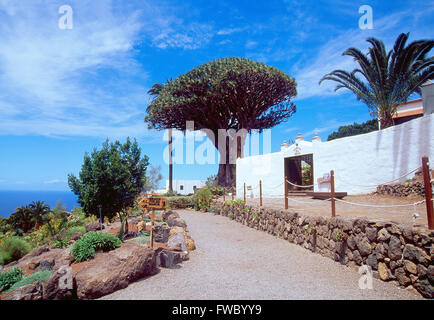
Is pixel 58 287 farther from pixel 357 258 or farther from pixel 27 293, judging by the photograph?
pixel 357 258

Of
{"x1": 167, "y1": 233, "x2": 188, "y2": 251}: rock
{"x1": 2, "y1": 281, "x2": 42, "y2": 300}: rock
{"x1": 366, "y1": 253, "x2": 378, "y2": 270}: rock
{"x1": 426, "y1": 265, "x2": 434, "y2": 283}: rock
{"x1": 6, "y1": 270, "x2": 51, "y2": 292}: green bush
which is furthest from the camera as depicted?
{"x1": 167, "y1": 233, "x2": 188, "y2": 251}: rock

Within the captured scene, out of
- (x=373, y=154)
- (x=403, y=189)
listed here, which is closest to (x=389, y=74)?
(x=373, y=154)

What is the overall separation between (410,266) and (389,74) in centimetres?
1158

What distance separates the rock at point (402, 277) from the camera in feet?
14.6

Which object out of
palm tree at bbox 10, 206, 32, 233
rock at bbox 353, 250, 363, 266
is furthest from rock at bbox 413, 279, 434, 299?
palm tree at bbox 10, 206, 32, 233

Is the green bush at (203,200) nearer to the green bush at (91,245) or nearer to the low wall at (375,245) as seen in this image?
the low wall at (375,245)

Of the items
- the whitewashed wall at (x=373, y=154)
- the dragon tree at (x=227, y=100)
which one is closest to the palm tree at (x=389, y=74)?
the whitewashed wall at (x=373, y=154)

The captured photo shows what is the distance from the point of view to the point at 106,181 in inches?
339

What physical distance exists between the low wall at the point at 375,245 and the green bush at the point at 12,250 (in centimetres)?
983

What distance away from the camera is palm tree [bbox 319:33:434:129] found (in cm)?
1238

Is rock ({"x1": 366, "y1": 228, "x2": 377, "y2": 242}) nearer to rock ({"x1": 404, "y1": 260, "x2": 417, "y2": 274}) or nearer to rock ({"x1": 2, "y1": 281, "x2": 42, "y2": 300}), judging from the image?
rock ({"x1": 404, "y1": 260, "x2": 417, "y2": 274})
